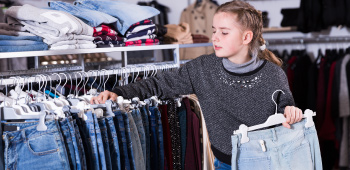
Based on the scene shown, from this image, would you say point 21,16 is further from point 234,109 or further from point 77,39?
point 234,109

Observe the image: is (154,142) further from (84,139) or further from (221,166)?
(84,139)

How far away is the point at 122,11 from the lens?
2.94 meters

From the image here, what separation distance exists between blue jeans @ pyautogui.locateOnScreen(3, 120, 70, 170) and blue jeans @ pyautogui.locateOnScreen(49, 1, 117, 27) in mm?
1048

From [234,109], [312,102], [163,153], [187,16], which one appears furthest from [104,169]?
[187,16]

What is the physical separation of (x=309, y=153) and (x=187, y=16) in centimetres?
360

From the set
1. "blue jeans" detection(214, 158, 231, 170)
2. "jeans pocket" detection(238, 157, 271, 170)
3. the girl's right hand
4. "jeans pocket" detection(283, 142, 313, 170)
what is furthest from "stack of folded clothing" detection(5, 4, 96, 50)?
"jeans pocket" detection(283, 142, 313, 170)

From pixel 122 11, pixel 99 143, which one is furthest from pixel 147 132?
pixel 122 11

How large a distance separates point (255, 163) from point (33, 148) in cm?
95

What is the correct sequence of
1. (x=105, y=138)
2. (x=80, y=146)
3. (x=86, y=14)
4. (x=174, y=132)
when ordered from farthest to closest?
(x=86, y=14) < (x=174, y=132) < (x=105, y=138) < (x=80, y=146)

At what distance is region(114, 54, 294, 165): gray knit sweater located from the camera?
233 centimetres

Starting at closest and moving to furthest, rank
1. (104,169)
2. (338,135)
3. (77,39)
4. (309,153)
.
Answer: (104,169)
(309,153)
(77,39)
(338,135)

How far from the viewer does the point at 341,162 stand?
4578mm

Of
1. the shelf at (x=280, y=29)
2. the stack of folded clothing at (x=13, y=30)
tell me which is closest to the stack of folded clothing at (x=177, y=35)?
the stack of folded clothing at (x=13, y=30)

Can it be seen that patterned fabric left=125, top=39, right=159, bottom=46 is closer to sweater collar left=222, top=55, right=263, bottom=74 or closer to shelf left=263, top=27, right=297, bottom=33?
sweater collar left=222, top=55, right=263, bottom=74
